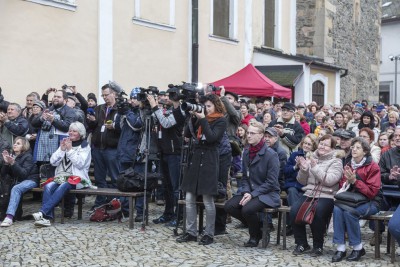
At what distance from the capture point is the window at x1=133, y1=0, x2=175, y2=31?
606 inches

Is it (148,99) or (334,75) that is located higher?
(334,75)

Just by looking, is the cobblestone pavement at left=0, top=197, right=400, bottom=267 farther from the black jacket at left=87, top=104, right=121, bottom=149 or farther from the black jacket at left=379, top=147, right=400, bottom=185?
the black jacket at left=87, top=104, right=121, bottom=149

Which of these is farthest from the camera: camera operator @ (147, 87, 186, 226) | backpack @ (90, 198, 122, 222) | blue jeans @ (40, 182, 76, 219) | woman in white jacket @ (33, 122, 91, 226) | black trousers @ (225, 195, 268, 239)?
backpack @ (90, 198, 122, 222)

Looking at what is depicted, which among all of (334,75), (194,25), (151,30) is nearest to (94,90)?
(151,30)

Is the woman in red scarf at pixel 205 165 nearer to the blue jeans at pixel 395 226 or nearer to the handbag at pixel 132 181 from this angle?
the handbag at pixel 132 181

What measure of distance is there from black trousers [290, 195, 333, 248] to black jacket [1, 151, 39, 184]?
395 cm

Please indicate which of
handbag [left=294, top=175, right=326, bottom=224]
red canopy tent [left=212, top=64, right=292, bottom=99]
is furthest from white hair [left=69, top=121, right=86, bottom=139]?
red canopy tent [left=212, top=64, right=292, bottom=99]

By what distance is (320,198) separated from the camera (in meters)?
7.73

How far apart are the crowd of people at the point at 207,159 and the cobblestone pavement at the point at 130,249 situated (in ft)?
0.69

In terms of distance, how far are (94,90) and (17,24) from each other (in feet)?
7.72

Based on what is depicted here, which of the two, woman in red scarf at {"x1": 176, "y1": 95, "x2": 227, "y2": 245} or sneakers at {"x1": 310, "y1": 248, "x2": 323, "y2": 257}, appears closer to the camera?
sneakers at {"x1": 310, "y1": 248, "x2": 323, "y2": 257}

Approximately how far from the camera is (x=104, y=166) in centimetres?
1037

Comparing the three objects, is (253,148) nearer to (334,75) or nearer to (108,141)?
(108,141)

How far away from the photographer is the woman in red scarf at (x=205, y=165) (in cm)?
802
